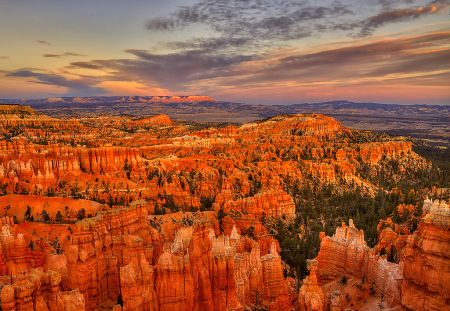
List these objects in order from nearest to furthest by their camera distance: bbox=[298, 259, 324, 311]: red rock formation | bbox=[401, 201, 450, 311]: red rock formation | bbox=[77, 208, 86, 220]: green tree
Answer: bbox=[401, 201, 450, 311]: red rock formation < bbox=[298, 259, 324, 311]: red rock formation < bbox=[77, 208, 86, 220]: green tree

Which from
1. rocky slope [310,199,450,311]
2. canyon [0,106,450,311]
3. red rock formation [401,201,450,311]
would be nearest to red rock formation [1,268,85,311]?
canyon [0,106,450,311]

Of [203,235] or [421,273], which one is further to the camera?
[203,235]

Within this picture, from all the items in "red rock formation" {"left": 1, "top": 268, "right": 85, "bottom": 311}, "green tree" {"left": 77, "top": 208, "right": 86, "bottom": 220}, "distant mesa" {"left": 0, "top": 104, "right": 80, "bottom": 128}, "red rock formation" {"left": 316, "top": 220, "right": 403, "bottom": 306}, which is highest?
"distant mesa" {"left": 0, "top": 104, "right": 80, "bottom": 128}

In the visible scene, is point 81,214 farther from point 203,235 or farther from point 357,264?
point 357,264

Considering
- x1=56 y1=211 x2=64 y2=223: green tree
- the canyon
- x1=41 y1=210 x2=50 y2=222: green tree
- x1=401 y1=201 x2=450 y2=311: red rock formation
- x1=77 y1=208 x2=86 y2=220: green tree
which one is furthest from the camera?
x1=77 y1=208 x2=86 y2=220: green tree

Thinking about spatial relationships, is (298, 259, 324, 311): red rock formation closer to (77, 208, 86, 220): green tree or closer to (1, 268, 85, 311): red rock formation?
(1, 268, 85, 311): red rock formation

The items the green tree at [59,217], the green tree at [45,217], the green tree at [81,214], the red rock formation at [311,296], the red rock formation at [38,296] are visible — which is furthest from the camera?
the green tree at [81,214]

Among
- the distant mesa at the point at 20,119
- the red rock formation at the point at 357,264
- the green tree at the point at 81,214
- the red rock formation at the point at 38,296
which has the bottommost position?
the red rock formation at the point at 357,264

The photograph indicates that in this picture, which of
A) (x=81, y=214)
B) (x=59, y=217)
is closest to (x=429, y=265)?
(x=81, y=214)

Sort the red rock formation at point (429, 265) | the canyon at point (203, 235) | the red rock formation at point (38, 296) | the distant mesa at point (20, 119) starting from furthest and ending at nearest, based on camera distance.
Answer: the distant mesa at point (20, 119) → the canyon at point (203, 235) → the red rock formation at point (429, 265) → the red rock formation at point (38, 296)

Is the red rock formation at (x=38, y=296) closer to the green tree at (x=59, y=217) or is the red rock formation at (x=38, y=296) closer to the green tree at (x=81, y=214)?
the green tree at (x=59, y=217)

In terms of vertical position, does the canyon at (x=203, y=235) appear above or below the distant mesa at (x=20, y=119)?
below

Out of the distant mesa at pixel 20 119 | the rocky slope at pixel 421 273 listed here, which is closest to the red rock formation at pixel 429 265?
the rocky slope at pixel 421 273

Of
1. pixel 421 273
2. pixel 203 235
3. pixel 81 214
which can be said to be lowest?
pixel 81 214
